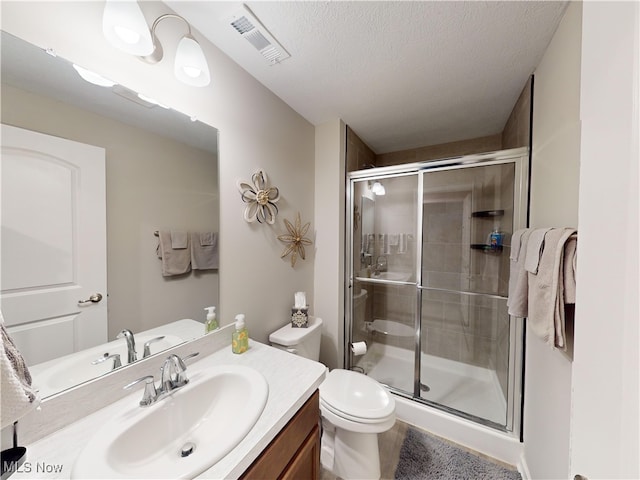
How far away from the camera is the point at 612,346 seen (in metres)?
0.29

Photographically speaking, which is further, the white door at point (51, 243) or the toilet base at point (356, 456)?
the toilet base at point (356, 456)

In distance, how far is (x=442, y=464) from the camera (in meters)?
1.31

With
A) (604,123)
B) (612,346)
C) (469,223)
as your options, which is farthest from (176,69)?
(469,223)

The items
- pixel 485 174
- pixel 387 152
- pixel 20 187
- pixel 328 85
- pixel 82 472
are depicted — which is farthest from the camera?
pixel 387 152

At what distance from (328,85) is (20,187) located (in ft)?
4.71

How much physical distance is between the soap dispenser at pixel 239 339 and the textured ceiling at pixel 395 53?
139cm

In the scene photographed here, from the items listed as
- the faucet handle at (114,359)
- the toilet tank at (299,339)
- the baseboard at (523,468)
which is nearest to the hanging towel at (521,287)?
the baseboard at (523,468)

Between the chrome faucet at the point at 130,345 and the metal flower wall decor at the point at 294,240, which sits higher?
the metal flower wall decor at the point at 294,240

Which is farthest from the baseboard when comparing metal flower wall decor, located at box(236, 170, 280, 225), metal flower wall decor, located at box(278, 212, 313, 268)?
metal flower wall decor, located at box(236, 170, 280, 225)

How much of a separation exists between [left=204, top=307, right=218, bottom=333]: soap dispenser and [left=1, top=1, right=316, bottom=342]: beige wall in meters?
0.05

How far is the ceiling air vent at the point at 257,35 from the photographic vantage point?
97 cm

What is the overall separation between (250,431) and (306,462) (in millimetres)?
399

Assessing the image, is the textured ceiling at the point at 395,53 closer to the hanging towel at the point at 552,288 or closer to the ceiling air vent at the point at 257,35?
the ceiling air vent at the point at 257,35

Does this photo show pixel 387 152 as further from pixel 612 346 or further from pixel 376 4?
pixel 612 346
